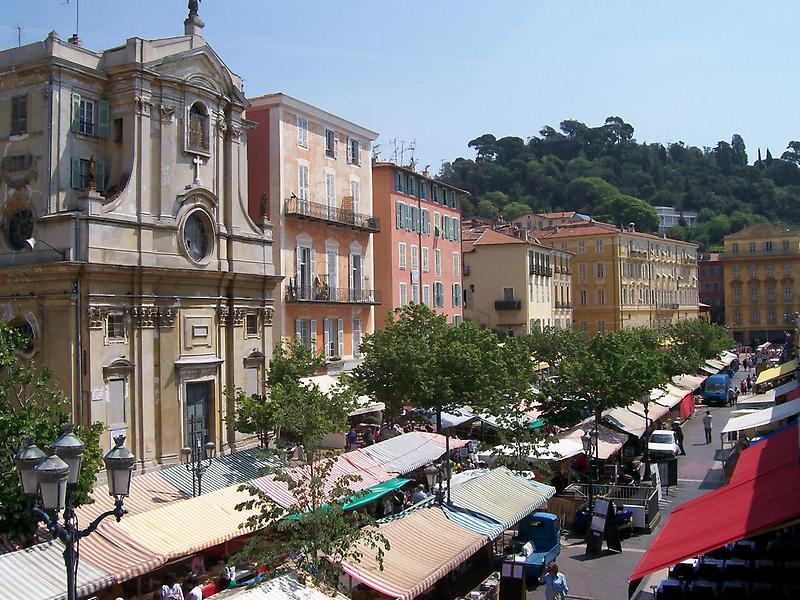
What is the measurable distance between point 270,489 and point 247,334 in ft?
42.8

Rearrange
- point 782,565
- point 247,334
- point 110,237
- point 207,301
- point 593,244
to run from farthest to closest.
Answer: point 593,244 → point 247,334 → point 207,301 → point 110,237 → point 782,565

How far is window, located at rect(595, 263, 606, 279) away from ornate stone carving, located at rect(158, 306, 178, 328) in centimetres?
6286

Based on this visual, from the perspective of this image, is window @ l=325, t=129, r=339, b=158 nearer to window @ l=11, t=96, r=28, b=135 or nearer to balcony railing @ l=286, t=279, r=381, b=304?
balcony railing @ l=286, t=279, r=381, b=304

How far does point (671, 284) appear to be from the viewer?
100625mm

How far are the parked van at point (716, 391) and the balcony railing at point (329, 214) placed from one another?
2559 centimetres

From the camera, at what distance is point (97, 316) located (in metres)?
27.5

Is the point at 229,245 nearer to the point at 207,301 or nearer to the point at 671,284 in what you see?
the point at 207,301

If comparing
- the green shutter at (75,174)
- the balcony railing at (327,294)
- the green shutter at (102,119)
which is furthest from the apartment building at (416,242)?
the green shutter at (75,174)

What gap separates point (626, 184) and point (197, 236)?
16573cm

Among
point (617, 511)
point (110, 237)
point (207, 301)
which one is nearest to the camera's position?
point (617, 511)

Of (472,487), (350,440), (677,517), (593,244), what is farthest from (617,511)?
(593,244)

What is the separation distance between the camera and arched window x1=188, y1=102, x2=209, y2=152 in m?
31.7

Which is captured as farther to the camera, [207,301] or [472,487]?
[207,301]

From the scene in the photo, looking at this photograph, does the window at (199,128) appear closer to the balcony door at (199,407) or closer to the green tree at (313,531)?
the balcony door at (199,407)
